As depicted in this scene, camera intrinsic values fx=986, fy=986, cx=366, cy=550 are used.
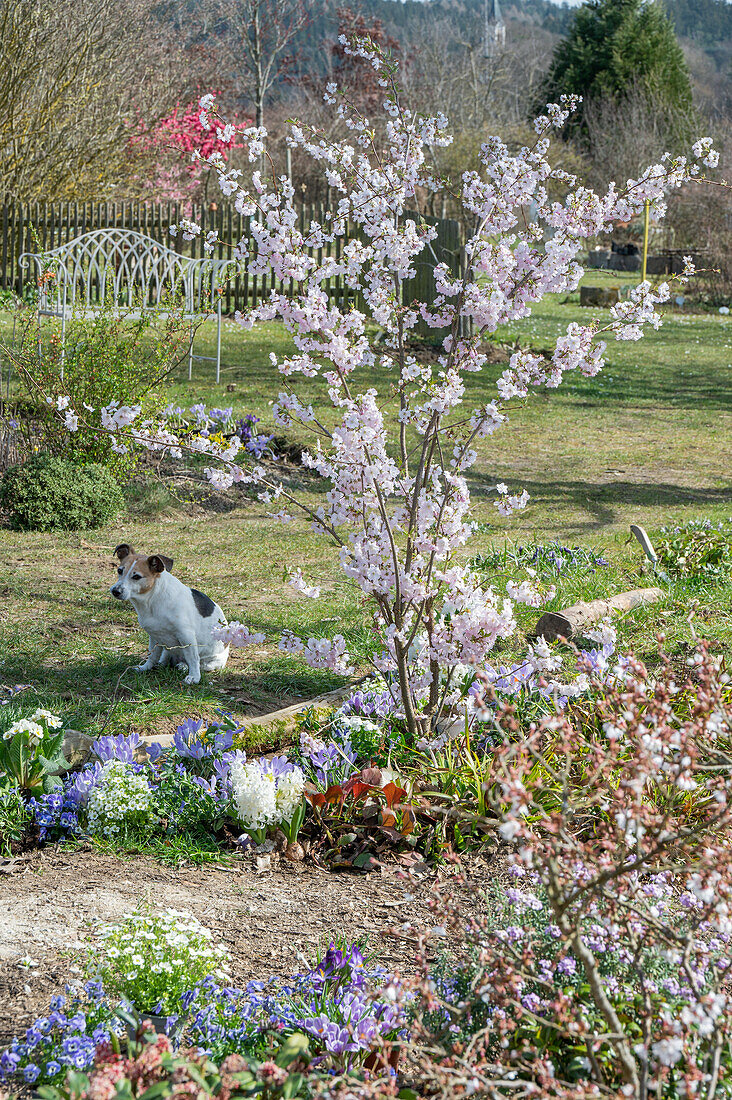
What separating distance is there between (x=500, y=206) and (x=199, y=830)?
2467mm

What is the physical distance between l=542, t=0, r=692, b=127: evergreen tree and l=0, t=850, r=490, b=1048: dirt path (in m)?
39.7

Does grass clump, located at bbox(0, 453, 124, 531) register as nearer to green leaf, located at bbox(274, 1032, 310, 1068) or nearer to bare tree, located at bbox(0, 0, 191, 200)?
green leaf, located at bbox(274, 1032, 310, 1068)

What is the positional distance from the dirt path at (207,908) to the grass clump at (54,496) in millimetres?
4269

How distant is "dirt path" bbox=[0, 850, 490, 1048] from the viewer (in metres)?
2.43

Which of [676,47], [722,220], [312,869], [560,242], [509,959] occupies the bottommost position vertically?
[312,869]

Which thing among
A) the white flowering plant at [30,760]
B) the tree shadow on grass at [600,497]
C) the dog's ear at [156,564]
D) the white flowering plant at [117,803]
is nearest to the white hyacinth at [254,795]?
the white flowering plant at [117,803]

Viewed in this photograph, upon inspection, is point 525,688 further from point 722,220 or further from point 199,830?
point 722,220

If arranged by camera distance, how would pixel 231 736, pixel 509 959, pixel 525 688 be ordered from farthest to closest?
pixel 525 688, pixel 231 736, pixel 509 959

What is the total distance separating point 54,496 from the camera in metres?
7.00

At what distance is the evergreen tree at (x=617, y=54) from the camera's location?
125 ft

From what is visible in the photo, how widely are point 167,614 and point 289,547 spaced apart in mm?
2444

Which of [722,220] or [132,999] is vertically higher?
[722,220]

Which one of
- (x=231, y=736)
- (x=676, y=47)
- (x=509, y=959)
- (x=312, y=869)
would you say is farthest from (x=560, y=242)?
(x=676, y=47)

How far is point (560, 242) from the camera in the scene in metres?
3.54
